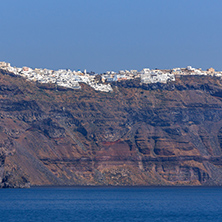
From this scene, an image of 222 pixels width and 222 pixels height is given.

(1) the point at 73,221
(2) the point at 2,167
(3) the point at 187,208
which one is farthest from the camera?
(2) the point at 2,167

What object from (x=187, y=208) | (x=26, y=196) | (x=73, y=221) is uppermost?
(x=26, y=196)

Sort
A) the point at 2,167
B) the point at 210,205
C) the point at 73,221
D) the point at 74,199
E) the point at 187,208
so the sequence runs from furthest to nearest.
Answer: the point at 2,167 → the point at 74,199 → the point at 210,205 → the point at 187,208 → the point at 73,221

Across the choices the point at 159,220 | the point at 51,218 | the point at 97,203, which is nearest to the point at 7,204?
the point at 97,203

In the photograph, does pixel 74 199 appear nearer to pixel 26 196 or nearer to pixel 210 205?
pixel 26 196

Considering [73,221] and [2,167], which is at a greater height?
[2,167]

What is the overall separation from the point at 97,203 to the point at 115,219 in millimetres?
37112

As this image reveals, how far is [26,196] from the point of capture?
182375 mm

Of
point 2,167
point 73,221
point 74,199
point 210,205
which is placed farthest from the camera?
point 2,167

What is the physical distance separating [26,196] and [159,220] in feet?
215

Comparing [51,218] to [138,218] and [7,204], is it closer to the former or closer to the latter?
[138,218]

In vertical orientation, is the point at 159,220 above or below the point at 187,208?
below

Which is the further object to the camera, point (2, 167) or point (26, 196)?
point (2, 167)

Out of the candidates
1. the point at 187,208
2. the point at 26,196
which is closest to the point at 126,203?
the point at 187,208

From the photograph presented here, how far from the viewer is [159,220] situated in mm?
123875
